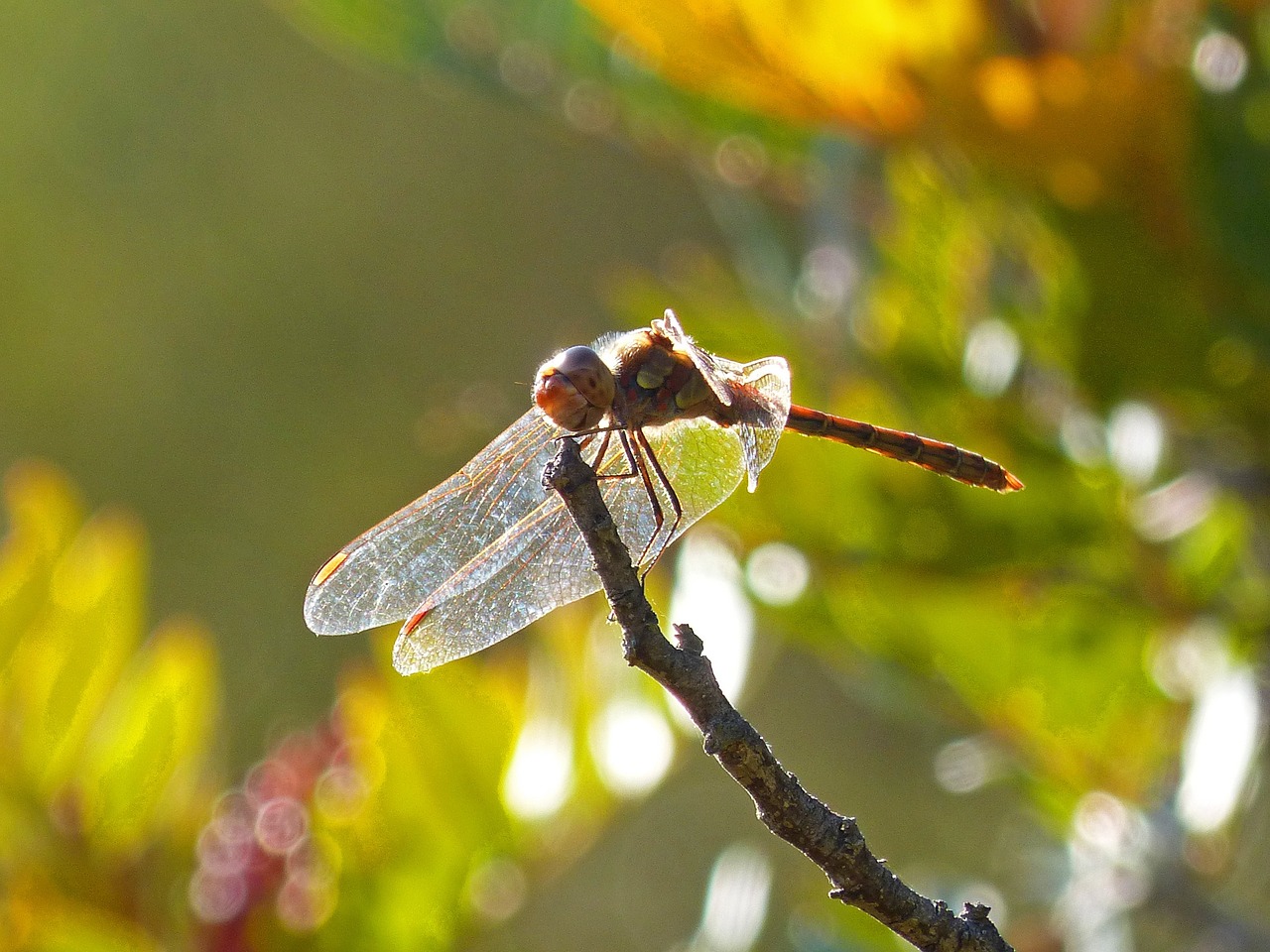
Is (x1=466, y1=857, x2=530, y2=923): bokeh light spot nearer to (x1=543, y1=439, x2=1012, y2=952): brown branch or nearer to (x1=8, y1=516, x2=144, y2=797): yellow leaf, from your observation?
(x1=8, y1=516, x2=144, y2=797): yellow leaf

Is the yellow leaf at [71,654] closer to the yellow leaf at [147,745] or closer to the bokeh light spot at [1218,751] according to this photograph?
the yellow leaf at [147,745]

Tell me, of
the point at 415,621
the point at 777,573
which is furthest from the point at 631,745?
the point at 415,621

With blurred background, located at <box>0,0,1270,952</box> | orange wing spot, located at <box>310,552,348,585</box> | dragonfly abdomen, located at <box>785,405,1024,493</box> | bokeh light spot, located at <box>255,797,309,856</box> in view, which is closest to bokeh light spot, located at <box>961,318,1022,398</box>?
blurred background, located at <box>0,0,1270,952</box>

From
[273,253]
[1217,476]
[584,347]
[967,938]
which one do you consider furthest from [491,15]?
[273,253]

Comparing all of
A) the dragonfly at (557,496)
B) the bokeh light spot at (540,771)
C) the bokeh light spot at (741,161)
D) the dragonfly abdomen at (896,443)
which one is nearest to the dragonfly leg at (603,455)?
the dragonfly at (557,496)

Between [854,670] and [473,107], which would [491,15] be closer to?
[854,670]

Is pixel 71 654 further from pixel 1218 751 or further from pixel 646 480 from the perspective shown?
pixel 1218 751
